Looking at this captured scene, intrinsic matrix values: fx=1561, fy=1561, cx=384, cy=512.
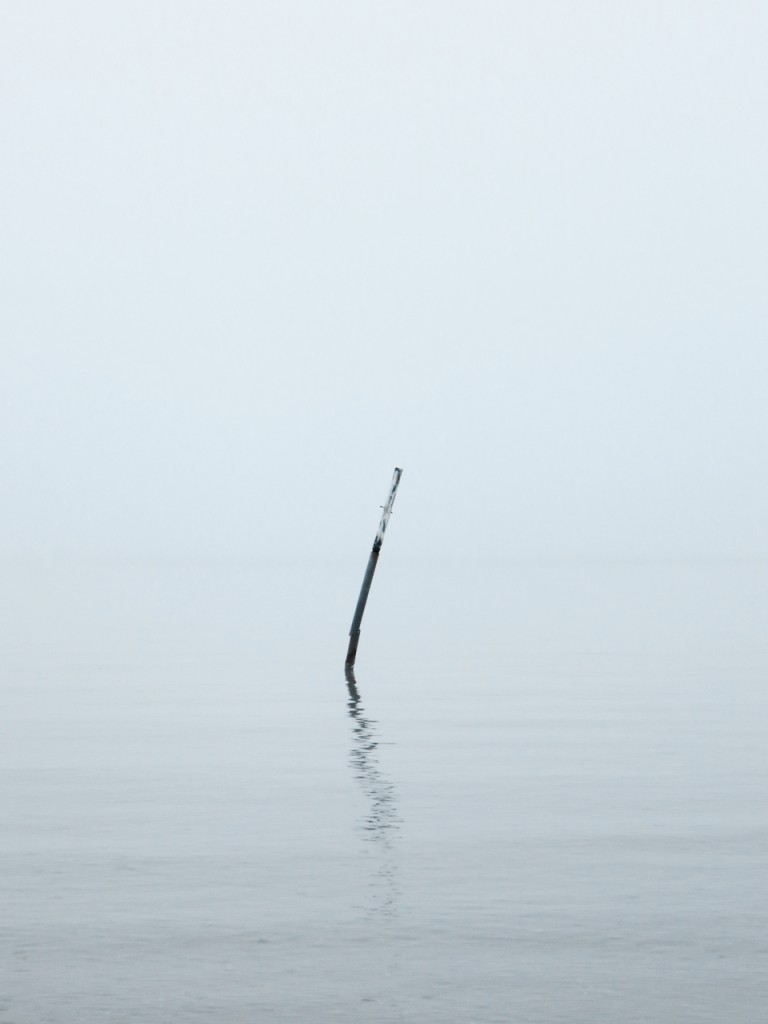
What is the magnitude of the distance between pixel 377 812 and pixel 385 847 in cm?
260

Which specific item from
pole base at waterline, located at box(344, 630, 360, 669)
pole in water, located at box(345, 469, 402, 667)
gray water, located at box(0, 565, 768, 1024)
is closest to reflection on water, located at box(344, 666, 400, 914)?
gray water, located at box(0, 565, 768, 1024)

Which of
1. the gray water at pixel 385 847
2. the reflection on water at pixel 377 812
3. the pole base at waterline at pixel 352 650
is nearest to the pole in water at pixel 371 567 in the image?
the pole base at waterline at pixel 352 650

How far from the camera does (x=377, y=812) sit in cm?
2042

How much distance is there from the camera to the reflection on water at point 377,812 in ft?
50.5

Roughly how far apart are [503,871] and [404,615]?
71890 millimetres

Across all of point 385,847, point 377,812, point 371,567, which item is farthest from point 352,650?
point 385,847

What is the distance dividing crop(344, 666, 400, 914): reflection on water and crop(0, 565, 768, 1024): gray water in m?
0.07

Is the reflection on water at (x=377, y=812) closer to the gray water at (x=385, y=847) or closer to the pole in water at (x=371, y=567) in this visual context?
the gray water at (x=385, y=847)

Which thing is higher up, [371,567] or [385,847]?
[371,567]

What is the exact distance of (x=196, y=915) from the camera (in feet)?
46.8

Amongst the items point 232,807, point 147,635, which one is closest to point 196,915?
point 232,807

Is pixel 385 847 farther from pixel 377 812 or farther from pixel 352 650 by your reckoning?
pixel 352 650

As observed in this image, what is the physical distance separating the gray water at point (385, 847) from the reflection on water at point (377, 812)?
Result: 72 mm

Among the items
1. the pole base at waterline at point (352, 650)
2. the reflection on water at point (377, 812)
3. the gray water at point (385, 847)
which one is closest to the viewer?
the gray water at point (385, 847)
